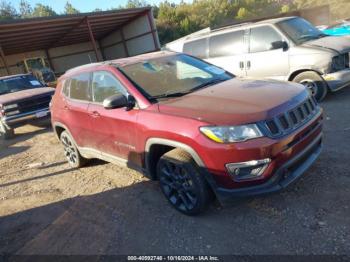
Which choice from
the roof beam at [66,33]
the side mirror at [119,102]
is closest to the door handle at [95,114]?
the side mirror at [119,102]

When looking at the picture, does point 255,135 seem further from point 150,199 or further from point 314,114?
point 150,199

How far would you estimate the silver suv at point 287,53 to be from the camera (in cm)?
675

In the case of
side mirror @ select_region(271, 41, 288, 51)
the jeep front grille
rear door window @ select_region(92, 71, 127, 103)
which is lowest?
the jeep front grille

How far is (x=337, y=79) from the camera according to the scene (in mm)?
6652

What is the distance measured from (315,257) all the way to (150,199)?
2.19 meters

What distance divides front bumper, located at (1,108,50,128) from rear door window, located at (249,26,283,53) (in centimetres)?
648

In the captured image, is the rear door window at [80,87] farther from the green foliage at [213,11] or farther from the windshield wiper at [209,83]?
the green foliage at [213,11]

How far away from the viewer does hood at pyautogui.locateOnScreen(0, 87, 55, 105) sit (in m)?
9.78

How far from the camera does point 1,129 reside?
1020 centimetres

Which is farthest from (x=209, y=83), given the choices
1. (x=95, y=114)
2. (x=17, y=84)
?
(x=17, y=84)

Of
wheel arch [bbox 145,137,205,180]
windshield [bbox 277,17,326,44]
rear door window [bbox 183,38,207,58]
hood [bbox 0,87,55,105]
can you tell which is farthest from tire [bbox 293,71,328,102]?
hood [bbox 0,87,55,105]

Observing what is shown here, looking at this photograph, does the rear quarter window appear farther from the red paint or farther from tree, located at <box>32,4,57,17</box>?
tree, located at <box>32,4,57,17</box>

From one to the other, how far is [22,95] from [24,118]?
818 mm

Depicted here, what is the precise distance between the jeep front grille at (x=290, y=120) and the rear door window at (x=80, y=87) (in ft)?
9.30
